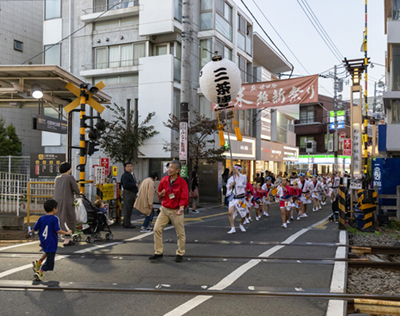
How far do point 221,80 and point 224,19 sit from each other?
15.1 m

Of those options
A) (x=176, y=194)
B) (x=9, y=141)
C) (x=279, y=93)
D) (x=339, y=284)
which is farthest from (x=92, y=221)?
(x=9, y=141)

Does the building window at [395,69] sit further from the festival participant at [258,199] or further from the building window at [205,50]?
the building window at [205,50]

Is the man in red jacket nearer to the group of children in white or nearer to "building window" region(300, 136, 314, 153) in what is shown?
the group of children in white

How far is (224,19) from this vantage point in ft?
79.1

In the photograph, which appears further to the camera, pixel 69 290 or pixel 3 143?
pixel 3 143

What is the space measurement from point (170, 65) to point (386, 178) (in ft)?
41.1

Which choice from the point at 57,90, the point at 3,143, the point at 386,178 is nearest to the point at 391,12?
the point at 386,178

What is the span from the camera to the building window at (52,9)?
2395 centimetres

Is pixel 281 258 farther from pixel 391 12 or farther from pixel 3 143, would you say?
pixel 3 143

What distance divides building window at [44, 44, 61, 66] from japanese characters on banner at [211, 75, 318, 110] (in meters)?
13.9

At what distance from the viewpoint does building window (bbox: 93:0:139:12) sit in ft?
72.4

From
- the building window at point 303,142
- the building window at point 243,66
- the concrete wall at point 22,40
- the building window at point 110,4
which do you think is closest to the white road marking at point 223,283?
the building window at point 110,4

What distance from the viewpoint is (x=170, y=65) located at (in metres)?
20.8

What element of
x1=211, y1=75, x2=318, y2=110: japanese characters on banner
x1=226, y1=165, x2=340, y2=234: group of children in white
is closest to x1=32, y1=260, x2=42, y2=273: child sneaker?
x1=226, y1=165, x2=340, y2=234: group of children in white
